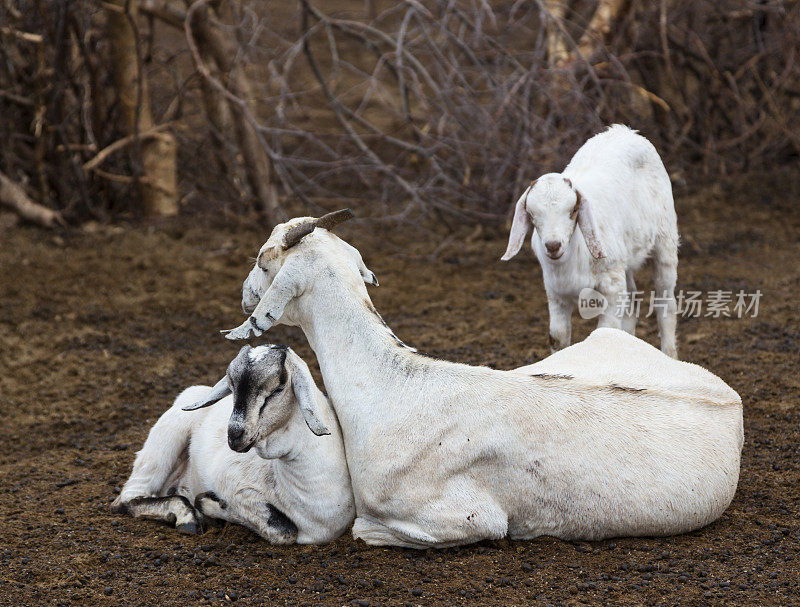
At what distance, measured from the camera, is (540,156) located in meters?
8.98

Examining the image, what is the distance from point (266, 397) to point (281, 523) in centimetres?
57

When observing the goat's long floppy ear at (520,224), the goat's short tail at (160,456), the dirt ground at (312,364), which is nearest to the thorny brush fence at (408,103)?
the dirt ground at (312,364)

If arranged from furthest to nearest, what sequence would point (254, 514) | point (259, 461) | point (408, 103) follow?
point (408, 103)
point (259, 461)
point (254, 514)

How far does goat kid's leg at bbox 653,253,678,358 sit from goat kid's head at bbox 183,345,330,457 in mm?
2861

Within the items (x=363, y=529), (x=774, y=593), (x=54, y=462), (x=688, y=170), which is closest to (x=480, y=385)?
(x=363, y=529)

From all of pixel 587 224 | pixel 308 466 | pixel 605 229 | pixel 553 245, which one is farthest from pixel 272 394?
pixel 605 229

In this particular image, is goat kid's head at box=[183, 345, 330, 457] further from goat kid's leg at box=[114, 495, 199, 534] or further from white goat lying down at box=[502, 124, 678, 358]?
white goat lying down at box=[502, 124, 678, 358]

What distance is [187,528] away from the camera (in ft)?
14.5

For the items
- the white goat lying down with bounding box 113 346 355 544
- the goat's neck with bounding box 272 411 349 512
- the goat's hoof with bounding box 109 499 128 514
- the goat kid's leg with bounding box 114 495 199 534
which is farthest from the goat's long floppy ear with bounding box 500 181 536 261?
the goat's hoof with bounding box 109 499 128 514

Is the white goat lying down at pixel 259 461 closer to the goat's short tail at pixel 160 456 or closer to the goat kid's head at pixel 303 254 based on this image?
the goat's short tail at pixel 160 456

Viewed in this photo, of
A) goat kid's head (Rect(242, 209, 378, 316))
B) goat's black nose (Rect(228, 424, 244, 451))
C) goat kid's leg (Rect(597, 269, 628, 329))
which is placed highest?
goat kid's head (Rect(242, 209, 378, 316))

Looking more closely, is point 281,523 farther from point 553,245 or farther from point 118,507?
point 553,245

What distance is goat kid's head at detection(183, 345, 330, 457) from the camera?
156 inches

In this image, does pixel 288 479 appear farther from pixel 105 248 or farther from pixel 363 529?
pixel 105 248
